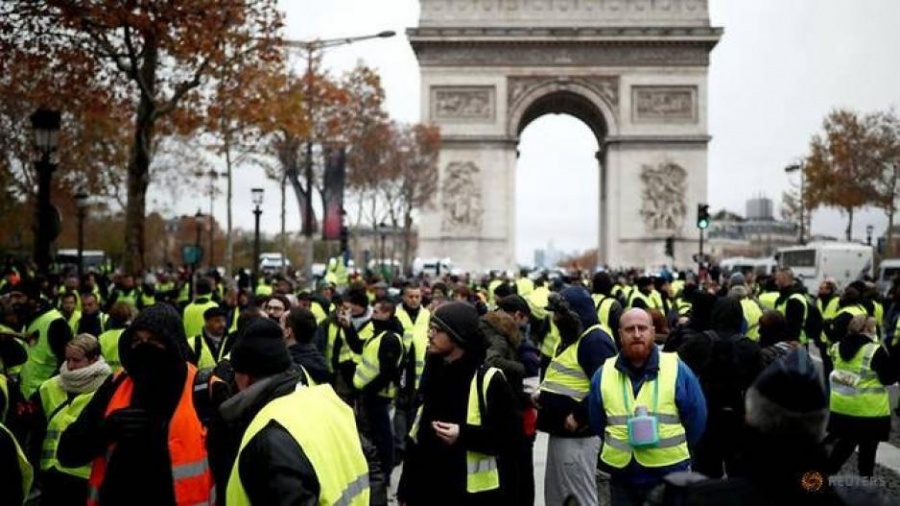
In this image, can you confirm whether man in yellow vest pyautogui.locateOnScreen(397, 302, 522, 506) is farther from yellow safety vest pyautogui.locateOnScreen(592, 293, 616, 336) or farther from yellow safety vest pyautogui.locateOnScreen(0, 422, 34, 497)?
yellow safety vest pyautogui.locateOnScreen(592, 293, 616, 336)

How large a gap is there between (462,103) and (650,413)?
4302 centimetres

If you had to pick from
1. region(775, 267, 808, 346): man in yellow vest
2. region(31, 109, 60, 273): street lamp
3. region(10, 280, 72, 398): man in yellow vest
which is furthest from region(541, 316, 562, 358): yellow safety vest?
region(31, 109, 60, 273): street lamp

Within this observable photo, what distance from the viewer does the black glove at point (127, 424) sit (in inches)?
171

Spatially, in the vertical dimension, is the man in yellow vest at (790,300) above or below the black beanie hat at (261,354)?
below

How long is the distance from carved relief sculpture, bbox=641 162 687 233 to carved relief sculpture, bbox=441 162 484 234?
7098 mm

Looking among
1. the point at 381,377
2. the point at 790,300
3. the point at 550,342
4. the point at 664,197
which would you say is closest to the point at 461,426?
the point at 381,377

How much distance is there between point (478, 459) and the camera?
17.4 feet

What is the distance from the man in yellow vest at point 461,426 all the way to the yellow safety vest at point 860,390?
4441 millimetres

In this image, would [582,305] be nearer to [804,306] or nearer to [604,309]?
[604,309]

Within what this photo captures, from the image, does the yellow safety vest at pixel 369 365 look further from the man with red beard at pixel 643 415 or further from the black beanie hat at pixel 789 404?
the black beanie hat at pixel 789 404

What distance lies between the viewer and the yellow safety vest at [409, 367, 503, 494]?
5297 mm

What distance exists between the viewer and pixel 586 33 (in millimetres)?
47594

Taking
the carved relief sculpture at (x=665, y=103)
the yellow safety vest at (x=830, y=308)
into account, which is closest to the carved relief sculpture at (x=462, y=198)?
the carved relief sculpture at (x=665, y=103)

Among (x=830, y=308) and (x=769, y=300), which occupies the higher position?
(x=769, y=300)
